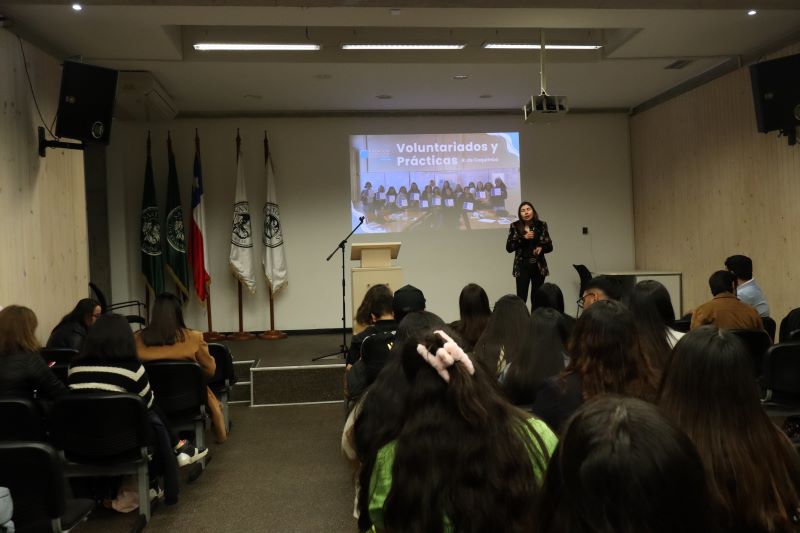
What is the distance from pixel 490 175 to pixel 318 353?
377 centimetres

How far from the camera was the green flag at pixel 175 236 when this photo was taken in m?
8.05

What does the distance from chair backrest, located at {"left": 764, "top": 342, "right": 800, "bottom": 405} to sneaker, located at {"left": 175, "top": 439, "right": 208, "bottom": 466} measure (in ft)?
10.6

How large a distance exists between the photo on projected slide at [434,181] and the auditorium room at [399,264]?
33 mm

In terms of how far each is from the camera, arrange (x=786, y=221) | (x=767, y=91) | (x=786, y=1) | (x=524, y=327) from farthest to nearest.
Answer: (x=786, y=221) → (x=767, y=91) → (x=786, y=1) → (x=524, y=327)

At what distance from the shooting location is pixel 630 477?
2.44 ft

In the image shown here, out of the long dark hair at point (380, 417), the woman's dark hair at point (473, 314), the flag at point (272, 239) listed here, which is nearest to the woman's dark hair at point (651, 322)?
the woman's dark hair at point (473, 314)

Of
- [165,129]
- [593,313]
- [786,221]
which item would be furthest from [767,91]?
[165,129]

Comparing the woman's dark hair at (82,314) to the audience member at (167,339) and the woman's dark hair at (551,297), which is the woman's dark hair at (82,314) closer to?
→ the audience member at (167,339)

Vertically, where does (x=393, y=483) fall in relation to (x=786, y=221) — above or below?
below

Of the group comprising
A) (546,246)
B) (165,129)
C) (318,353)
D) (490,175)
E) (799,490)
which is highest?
(165,129)

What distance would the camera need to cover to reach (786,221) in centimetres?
608

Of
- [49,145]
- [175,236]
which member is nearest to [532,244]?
[175,236]

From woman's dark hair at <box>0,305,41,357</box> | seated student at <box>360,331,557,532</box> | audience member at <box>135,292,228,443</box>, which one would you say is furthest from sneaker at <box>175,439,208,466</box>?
seated student at <box>360,331,557,532</box>

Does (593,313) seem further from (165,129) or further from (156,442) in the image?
(165,129)
